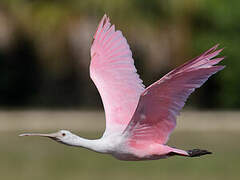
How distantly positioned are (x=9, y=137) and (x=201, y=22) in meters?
7.44

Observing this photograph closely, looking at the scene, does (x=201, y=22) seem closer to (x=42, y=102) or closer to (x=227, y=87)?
(x=227, y=87)

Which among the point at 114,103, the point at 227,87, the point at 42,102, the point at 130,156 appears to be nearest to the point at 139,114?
the point at 130,156

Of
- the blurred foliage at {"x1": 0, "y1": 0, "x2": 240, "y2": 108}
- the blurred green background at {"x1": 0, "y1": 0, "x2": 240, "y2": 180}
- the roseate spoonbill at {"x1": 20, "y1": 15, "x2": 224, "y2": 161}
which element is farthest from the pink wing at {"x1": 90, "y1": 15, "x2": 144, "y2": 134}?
the blurred foliage at {"x1": 0, "y1": 0, "x2": 240, "y2": 108}

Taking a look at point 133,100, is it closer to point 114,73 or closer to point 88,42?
point 114,73

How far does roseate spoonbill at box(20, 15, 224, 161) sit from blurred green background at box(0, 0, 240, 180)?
35.6 feet

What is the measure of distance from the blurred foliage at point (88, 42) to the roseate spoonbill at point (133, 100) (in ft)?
49.2

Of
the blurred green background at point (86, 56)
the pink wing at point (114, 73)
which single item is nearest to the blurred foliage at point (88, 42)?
the blurred green background at point (86, 56)

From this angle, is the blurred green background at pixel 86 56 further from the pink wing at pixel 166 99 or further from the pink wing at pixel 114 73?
the pink wing at pixel 166 99

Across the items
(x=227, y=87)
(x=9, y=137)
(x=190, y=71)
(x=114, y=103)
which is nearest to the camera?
(x=190, y=71)

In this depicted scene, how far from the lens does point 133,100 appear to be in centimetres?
772

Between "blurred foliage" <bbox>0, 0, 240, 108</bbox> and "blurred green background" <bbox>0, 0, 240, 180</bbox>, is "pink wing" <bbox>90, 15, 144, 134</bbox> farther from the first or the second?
"blurred foliage" <bbox>0, 0, 240, 108</bbox>

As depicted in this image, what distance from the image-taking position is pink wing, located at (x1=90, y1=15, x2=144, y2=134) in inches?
303

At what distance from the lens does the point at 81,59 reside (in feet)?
82.1

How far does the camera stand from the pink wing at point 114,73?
7684mm
